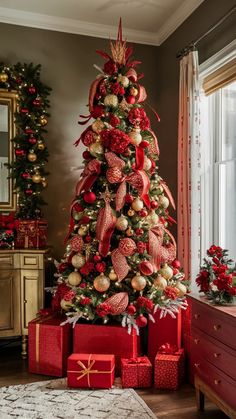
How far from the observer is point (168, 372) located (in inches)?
118

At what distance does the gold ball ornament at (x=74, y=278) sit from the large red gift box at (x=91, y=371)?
22.1 inches

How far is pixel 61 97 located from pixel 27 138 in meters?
0.64

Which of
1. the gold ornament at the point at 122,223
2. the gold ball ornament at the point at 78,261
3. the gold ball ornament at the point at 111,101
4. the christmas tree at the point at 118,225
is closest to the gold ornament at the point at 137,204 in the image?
the christmas tree at the point at 118,225

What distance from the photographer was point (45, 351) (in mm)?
3283

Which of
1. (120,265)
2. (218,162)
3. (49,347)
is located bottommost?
(49,347)

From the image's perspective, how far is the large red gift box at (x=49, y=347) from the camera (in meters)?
3.24

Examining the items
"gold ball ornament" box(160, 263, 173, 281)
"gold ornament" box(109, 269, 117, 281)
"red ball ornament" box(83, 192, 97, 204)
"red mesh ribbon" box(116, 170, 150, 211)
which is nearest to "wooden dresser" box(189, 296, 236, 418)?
"gold ball ornament" box(160, 263, 173, 281)

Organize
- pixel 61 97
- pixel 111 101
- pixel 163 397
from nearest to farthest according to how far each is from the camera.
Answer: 1. pixel 163 397
2. pixel 111 101
3. pixel 61 97

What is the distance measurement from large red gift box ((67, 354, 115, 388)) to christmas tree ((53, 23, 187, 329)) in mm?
313

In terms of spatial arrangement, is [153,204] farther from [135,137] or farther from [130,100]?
[130,100]

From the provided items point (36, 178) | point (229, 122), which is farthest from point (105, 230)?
point (229, 122)

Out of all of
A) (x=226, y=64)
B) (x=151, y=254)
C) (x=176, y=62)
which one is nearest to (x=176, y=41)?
(x=176, y=62)

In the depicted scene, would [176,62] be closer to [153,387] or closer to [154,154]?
[154,154]

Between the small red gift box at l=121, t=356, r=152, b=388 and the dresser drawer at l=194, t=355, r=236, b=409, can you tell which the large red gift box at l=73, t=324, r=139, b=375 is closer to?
the small red gift box at l=121, t=356, r=152, b=388
